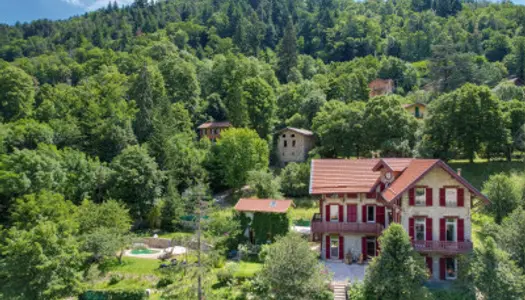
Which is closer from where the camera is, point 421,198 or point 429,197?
point 429,197

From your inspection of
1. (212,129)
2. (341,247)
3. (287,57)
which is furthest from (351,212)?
(287,57)

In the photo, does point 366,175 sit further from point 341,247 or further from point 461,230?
point 461,230

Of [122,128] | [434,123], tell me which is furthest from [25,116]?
[434,123]

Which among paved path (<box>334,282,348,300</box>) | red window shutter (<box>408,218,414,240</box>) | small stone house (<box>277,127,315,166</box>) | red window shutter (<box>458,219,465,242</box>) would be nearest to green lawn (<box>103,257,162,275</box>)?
paved path (<box>334,282,348,300</box>)

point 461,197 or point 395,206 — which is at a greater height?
point 461,197

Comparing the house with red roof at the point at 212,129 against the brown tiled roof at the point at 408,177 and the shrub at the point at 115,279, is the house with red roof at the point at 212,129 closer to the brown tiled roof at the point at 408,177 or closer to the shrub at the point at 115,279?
the shrub at the point at 115,279

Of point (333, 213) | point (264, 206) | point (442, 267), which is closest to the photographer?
point (442, 267)

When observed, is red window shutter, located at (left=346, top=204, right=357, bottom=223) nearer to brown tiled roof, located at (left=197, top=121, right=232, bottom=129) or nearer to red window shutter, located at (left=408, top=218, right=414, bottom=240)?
red window shutter, located at (left=408, top=218, right=414, bottom=240)

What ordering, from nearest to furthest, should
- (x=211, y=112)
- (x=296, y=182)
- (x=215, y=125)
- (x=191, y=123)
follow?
(x=296, y=182)
(x=191, y=123)
(x=215, y=125)
(x=211, y=112)
